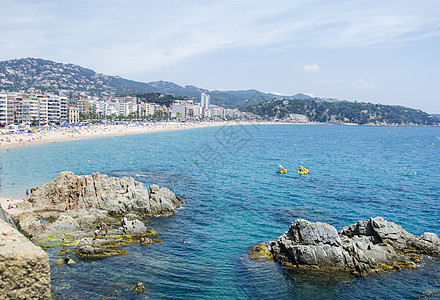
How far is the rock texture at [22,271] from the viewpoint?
697 cm

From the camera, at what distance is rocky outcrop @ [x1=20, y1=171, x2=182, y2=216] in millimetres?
28078

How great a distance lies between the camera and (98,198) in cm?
2867

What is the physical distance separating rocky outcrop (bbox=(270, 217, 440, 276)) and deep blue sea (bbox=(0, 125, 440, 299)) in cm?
73

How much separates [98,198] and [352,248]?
2026 centimetres

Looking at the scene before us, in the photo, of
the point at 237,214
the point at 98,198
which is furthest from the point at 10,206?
the point at 237,214

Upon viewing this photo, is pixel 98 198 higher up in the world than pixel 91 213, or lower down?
higher up

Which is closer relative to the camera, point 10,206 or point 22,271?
point 22,271

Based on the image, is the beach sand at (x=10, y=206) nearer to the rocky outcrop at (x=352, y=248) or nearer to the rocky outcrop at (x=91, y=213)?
the rocky outcrop at (x=91, y=213)

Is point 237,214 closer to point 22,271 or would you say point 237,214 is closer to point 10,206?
point 10,206

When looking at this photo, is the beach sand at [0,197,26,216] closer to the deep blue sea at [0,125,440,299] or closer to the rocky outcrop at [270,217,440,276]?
the deep blue sea at [0,125,440,299]

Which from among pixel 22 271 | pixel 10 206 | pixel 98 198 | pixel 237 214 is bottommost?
pixel 237 214

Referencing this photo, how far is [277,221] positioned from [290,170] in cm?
2652

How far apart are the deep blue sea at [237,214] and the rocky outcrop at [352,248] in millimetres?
725

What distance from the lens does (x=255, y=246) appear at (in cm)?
2225
